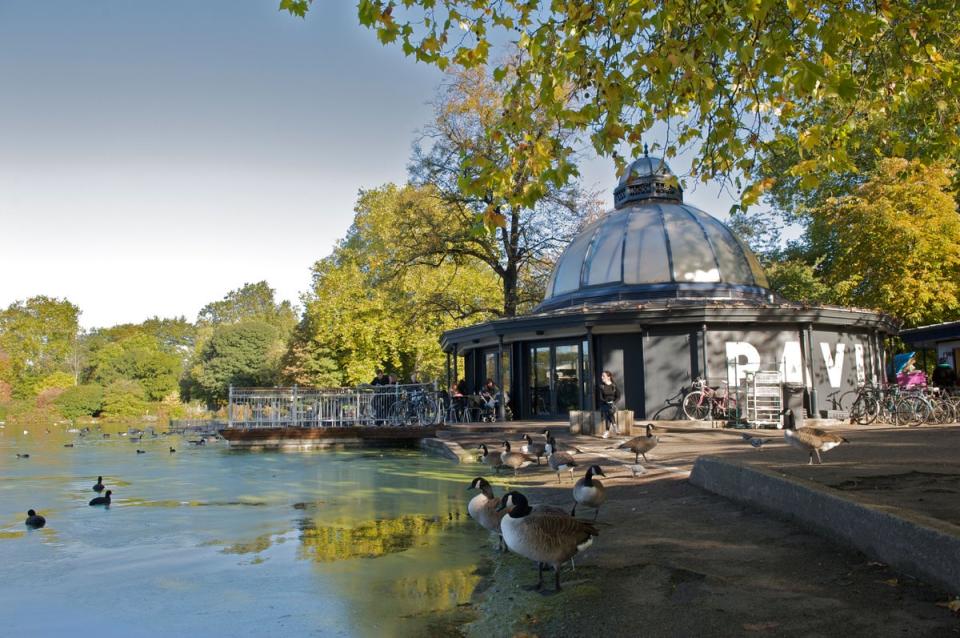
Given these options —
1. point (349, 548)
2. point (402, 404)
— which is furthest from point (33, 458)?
point (349, 548)

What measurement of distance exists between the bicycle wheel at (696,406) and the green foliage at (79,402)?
51.0 meters

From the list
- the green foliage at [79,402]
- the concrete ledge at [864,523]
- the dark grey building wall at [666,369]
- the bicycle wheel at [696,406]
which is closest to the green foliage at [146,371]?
the green foliage at [79,402]

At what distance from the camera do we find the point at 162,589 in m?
6.05

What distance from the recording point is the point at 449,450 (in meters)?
17.6

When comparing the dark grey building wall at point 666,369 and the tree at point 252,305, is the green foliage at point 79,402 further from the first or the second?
the dark grey building wall at point 666,369

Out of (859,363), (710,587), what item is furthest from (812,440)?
(859,363)

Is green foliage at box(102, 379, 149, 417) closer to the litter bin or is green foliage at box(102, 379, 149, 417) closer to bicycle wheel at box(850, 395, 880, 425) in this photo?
the litter bin

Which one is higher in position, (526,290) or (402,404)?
(526,290)

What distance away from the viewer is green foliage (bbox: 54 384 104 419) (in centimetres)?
5538

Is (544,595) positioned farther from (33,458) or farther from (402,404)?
(33,458)

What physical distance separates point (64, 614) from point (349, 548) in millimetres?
2703

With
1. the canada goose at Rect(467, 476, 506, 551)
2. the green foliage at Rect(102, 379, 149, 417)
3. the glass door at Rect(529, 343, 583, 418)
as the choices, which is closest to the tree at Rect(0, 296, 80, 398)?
the green foliage at Rect(102, 379, 149, 417)

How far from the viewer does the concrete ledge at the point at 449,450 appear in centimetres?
1617

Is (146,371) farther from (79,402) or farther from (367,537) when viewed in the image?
(367,537)
